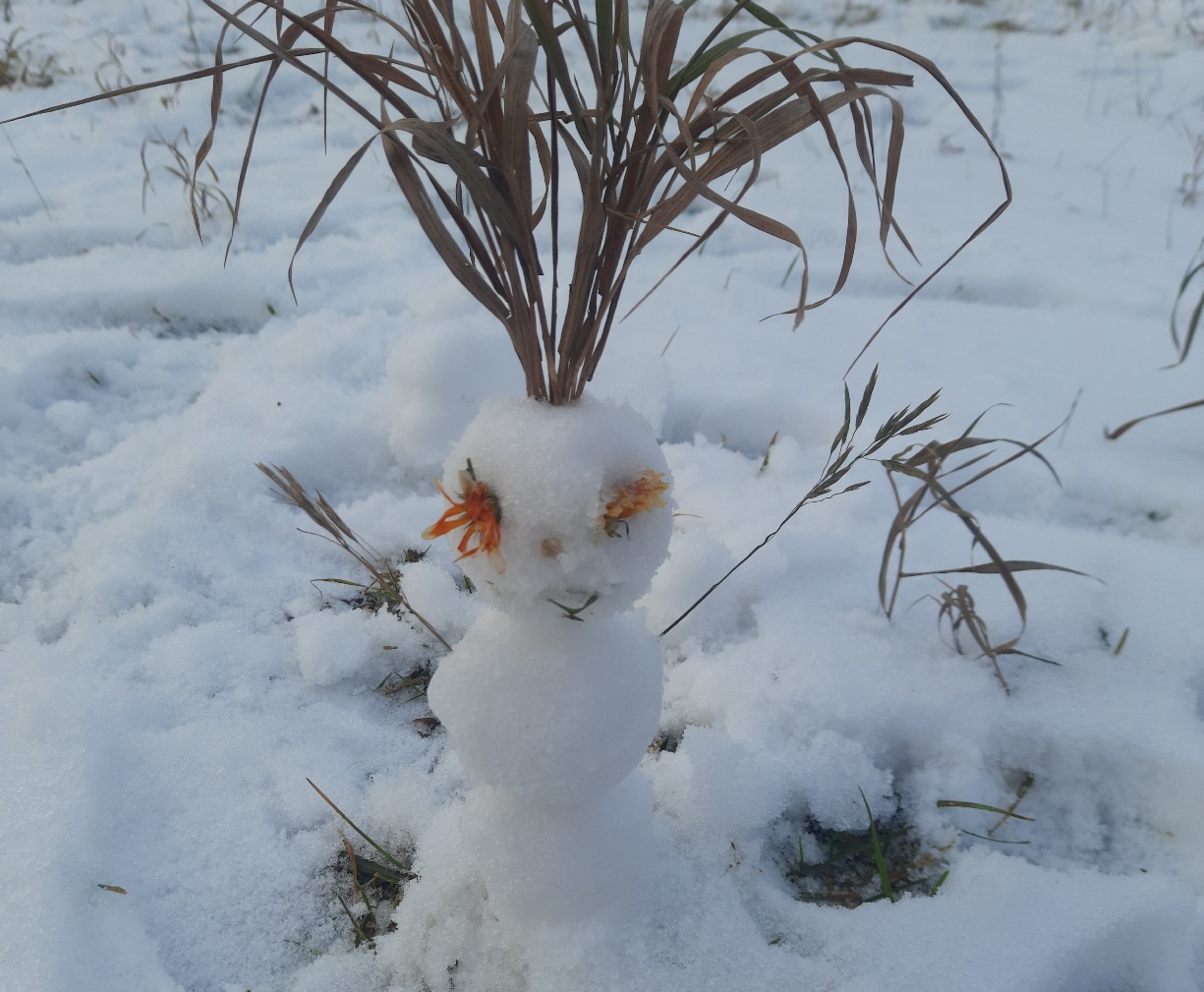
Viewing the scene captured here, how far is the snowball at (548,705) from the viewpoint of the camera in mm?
785

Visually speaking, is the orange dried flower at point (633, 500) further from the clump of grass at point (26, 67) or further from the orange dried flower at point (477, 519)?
the clump of grass at point (26, 67)

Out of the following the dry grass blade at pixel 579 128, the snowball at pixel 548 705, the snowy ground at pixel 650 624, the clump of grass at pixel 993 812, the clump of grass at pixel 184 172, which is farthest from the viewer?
the clump of grass at pixel 184 172

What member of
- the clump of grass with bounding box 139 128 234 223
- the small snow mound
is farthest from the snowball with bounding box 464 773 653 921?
the clump of grass with bounding box 139 128 234 223

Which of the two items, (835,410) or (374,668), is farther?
(835,410)

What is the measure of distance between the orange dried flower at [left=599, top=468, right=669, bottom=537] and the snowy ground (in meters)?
0.48

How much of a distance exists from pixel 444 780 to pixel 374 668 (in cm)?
25

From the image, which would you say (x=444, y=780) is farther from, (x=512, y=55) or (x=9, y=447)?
(x=9, y=447)

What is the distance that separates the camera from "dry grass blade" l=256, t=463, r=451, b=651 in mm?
1199

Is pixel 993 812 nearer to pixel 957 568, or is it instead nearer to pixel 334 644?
pixel 957 568

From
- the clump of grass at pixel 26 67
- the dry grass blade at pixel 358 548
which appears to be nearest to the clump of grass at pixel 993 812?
the dry grass blade at pixel 358 548

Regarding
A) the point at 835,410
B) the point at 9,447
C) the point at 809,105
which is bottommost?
the point at 835,410

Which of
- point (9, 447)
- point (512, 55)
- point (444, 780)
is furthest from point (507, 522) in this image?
point (9, 447)

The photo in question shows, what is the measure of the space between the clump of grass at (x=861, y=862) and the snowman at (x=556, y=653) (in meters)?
0.25

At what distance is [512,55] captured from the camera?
638 mm
